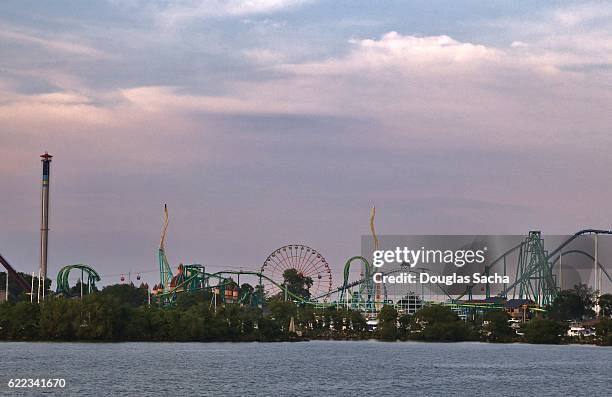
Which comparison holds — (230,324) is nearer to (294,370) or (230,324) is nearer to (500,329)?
(500,329)

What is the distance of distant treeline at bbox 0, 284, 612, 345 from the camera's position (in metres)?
133

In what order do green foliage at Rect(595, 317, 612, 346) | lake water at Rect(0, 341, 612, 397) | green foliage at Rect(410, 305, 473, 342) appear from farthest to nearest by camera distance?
green foliage at Rect(410, 305, 473, 342), green foliage at Rect(595, 317, 612, 346), lake water at Rect(0, 341, 612, 397)

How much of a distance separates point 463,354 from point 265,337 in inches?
1388

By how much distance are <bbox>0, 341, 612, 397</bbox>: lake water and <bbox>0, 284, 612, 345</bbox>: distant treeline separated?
218 inches

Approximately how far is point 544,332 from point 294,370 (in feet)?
242

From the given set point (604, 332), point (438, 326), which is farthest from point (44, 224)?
→ point (604, 332)

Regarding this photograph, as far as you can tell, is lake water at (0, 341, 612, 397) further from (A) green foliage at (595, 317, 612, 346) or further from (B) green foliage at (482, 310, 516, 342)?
(B) green foliage at (482, 310, 516, 342)

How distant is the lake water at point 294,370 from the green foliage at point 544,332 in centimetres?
2473

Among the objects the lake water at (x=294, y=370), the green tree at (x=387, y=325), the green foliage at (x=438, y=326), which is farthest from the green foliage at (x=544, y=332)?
the lake water at (x=294, y=370)

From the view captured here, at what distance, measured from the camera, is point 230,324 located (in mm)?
150875

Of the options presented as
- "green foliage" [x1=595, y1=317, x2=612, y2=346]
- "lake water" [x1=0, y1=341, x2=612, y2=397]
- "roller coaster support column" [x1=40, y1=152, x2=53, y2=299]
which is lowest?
"lake water" [x1=0, y1=341, x2=612, y2=397]

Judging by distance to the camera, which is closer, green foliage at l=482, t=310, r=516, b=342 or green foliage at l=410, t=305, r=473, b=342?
green foliage at l=482, t=310, r=516, b=342

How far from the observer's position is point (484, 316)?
639 ft

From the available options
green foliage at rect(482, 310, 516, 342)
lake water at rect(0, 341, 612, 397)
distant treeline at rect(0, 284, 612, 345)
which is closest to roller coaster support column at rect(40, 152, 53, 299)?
distant treeline at rect(0, 284, 612, 345)
